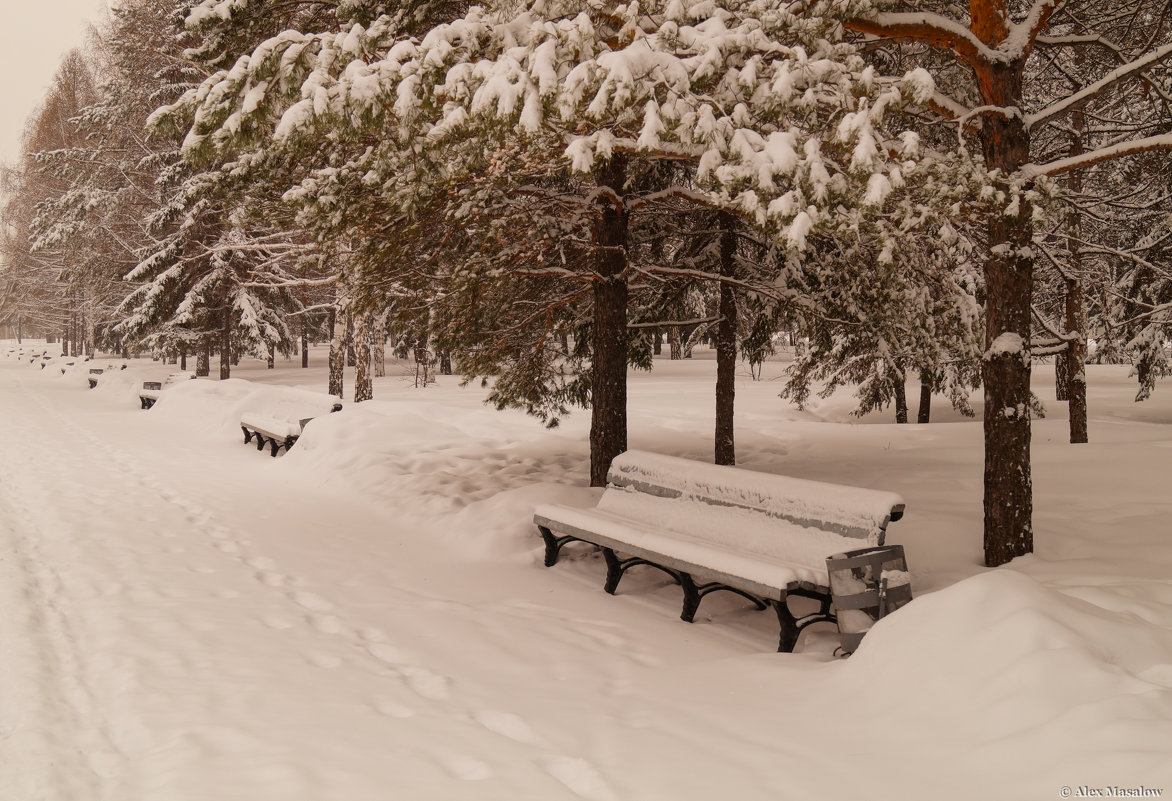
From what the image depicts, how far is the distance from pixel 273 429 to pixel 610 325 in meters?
7.28

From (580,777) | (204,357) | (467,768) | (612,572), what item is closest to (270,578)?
(612,572)

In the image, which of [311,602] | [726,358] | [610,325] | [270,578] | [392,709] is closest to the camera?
[392,709]

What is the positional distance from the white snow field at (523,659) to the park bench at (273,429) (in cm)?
321

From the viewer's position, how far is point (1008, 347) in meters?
5.75

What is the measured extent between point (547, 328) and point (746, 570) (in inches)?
180

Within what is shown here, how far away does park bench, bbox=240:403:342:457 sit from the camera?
12.6 meters

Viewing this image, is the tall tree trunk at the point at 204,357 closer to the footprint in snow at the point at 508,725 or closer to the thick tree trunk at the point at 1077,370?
the thick tree trunk at the point at 1077,370

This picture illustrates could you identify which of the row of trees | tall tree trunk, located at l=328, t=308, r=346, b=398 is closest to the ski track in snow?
the row of trees

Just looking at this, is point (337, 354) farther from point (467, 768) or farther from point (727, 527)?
point (467, 768)

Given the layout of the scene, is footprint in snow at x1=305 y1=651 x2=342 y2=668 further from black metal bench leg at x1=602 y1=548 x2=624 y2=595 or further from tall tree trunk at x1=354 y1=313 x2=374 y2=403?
tall tree trunk at x1=354 y1=313 x2=374 y2=403

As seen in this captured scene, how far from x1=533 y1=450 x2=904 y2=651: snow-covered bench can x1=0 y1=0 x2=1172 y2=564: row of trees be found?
1604 mm

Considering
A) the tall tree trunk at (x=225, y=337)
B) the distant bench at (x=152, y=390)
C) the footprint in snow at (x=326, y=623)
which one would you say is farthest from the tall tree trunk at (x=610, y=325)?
the tall tree trunk at (x=225, y=337)

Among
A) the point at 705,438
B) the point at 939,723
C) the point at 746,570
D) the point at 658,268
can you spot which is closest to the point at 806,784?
the point at 939,723

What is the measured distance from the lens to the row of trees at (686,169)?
480 centimetres
